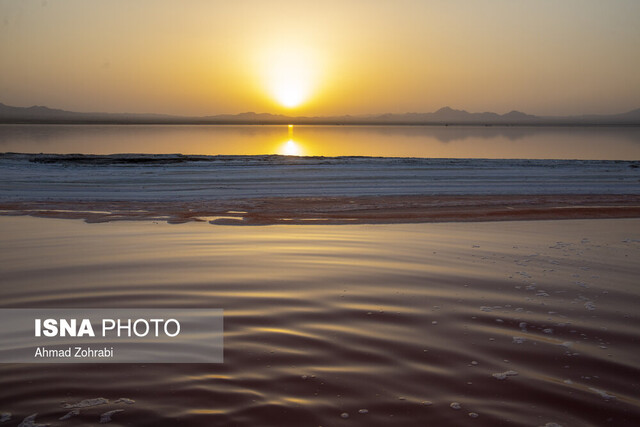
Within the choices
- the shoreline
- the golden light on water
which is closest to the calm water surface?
the golden light on water

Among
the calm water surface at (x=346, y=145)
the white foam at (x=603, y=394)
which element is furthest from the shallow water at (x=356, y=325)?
the calm water surface at (x=346, y=145)

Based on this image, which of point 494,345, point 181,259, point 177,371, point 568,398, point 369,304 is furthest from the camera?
point 181,259

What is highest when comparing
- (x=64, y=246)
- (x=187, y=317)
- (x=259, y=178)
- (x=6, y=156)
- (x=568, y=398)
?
Result: (x=6, y=156)

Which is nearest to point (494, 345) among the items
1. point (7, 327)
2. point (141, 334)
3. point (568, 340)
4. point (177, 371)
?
point (568, 340)

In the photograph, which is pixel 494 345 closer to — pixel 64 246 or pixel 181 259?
pixel 181 259

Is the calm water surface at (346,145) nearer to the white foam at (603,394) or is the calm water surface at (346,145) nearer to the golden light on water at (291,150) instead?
the golden light on water at (291,150)

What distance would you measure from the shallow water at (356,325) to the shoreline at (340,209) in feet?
7.60

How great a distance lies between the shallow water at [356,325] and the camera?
159 inches

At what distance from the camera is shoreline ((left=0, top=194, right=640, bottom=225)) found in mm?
13023

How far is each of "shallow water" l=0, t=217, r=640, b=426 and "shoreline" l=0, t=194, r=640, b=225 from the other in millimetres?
2318

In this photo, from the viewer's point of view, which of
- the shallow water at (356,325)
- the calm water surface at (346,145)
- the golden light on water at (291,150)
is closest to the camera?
the shallow water at (356,325)

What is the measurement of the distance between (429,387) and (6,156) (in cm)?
3277

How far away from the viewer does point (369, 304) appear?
6363mm

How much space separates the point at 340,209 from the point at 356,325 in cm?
912
